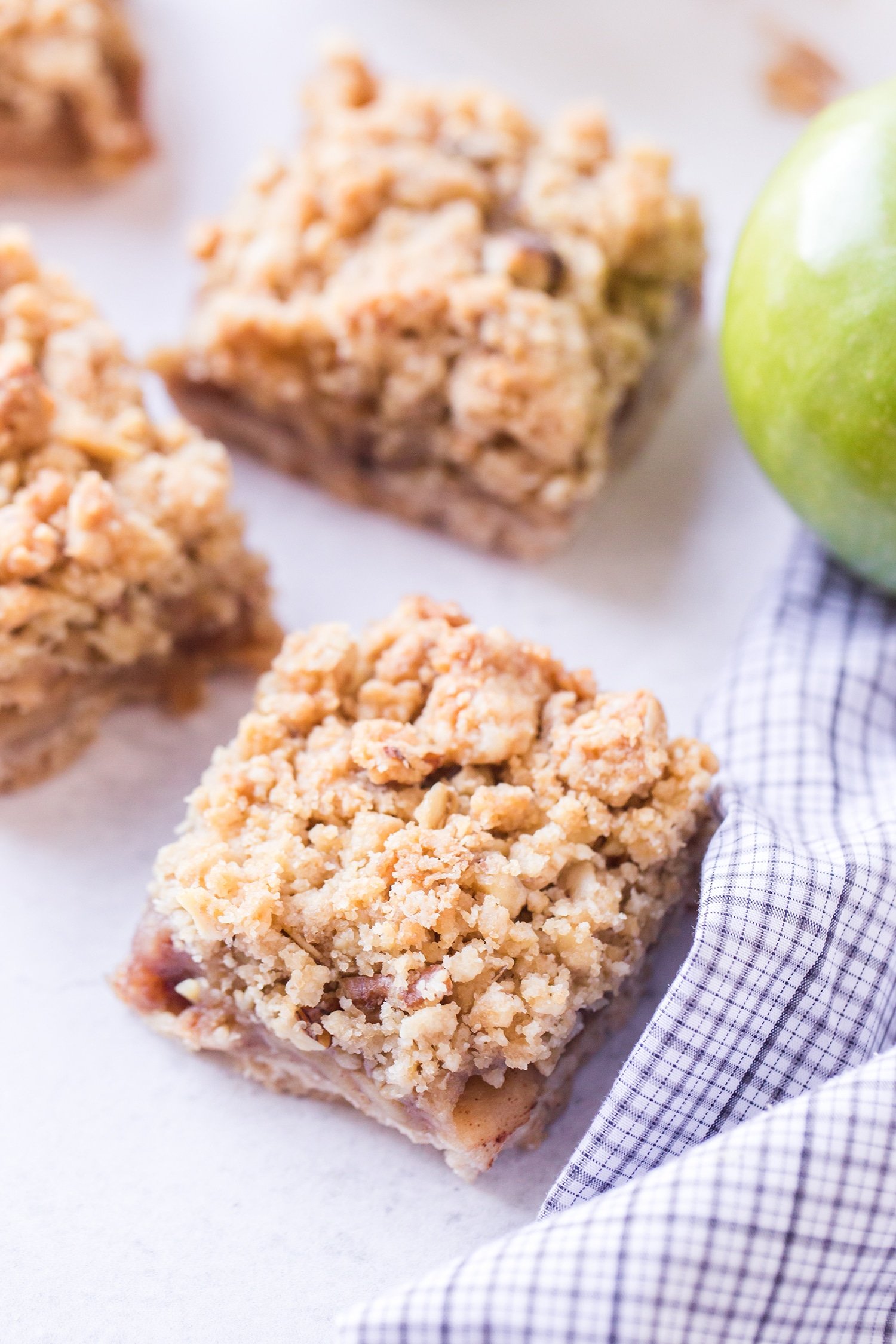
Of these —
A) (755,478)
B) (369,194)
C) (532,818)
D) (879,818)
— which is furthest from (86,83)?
(879,818)

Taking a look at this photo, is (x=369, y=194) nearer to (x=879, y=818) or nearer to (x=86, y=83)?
(x=86, y=83)

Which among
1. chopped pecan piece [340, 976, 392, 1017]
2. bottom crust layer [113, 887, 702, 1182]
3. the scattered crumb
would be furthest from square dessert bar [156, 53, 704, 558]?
chopped pecan piece [340, 976, 392, 1017]

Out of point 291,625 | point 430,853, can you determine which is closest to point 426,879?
point 430,853

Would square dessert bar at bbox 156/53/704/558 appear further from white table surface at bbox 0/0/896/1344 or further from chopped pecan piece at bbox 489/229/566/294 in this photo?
white table surface at bbox 0/0/896/1344

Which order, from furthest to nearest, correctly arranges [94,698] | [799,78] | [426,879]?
[799,78], [94,698], [426,879]

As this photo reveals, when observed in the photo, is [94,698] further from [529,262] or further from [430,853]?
[529,262]

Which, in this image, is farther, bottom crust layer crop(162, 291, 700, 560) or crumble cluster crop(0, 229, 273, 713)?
bottom crust layer crop(162, 291, 700, 560)
